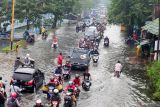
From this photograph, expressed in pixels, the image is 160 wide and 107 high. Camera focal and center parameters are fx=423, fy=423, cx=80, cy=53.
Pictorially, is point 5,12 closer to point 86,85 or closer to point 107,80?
point 107,80

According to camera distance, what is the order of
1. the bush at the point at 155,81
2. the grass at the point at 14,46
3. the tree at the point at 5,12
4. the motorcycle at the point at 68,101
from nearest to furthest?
the motorcycle at the point at 68,101, the bush at the point at 155,81, the grass at the point at 14,46, the tree at the point at 5,12

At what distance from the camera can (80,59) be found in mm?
39719

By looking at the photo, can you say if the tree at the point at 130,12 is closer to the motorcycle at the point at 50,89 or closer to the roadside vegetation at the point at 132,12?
the roadside vegetation at the point at 132,12

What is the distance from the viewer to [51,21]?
81.8 meters

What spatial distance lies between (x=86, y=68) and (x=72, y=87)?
12817mm

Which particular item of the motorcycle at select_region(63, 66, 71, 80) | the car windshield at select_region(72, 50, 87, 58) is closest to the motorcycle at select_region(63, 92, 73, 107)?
the motorcycle at select_region(63, 66, 71, 80)

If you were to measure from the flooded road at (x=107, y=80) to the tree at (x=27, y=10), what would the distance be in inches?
383

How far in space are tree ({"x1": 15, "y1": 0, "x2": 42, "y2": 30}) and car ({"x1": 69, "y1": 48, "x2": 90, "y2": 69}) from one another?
81.4 ft

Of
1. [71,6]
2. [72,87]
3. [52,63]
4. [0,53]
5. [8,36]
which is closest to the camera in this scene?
[72,87]

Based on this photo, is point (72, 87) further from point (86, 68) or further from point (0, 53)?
point (0, 53)

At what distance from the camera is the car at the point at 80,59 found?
39.0m

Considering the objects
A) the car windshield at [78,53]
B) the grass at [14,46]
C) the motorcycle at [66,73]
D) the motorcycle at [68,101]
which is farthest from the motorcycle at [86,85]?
the grass at [14,46]

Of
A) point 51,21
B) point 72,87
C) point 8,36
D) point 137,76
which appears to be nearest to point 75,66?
point 137,76

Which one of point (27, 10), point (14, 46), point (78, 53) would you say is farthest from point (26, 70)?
point (27, 10)
